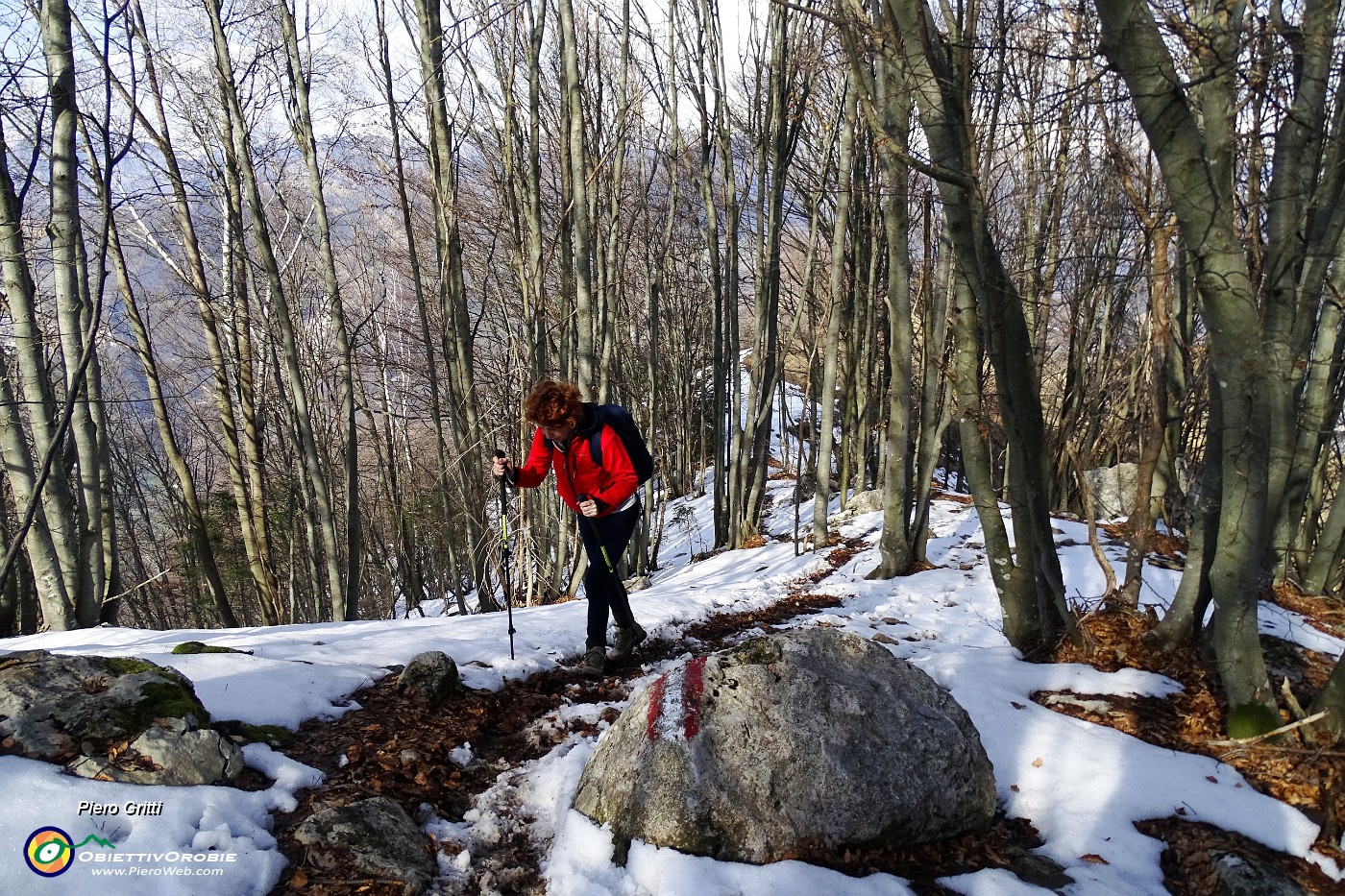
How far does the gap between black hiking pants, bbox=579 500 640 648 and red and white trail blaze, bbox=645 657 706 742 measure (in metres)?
1.57

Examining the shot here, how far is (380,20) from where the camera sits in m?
8.82

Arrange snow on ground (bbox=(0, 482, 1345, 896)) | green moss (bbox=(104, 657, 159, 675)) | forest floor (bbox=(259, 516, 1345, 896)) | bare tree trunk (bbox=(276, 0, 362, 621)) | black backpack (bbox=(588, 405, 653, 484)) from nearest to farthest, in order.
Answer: snow on ground (bbox=(0, 482, 1345, 896)), forest floor (bbox=(259, 516, 1345, 896)), green moss (bbox=(104, 657, 159, 675)), black backpack (bbox=(588, 405, 653, 484)), bare tree trunk (bbox=(276, 0, 362, 621))

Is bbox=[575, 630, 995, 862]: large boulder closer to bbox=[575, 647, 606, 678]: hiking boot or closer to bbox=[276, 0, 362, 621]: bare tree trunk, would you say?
bbox=[575, 647, 606, 678]: hiking boot

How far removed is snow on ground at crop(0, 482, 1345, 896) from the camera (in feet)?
7.32

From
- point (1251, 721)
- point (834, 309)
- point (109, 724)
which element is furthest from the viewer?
point (834, 309)

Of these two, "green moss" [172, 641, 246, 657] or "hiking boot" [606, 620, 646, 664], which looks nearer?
"green moss" [172, 641, 246, 657]

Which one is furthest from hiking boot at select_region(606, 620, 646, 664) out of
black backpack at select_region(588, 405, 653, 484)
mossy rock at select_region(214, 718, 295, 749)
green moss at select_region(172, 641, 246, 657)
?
green moss at select_region(172, 641, 246, 657)

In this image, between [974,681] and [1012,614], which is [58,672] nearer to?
[974,681]

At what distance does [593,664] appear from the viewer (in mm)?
4711

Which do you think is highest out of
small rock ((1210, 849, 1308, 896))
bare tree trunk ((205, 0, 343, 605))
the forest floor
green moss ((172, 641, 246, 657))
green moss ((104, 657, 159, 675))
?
bare tree trunk ((205, 0, 343, 605))

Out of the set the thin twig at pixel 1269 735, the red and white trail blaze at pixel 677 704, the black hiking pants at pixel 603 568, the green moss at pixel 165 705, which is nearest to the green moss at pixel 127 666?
the green moss at pixel 165 705

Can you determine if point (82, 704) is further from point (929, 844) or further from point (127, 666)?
point (929, 844)

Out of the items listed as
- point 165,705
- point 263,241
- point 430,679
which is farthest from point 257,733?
point 263,241

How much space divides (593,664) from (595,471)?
140 cm
